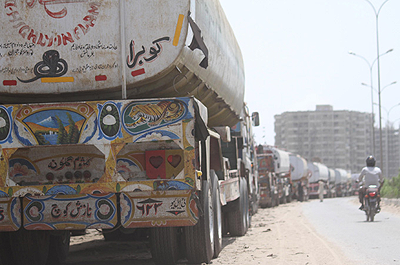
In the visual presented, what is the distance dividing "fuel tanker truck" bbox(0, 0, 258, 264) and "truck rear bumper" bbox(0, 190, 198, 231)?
0.04ft

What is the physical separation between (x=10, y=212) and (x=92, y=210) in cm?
92

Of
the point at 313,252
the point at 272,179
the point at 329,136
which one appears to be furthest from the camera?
the point at 329,136

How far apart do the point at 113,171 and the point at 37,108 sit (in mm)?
1103

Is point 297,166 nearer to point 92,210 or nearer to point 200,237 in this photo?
point 200,237

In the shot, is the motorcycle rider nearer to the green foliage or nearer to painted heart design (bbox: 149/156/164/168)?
painted heart design (bbox: 149/156/164/168)

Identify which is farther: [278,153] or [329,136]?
[329,136]

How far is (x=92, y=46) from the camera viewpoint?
23.6 ft

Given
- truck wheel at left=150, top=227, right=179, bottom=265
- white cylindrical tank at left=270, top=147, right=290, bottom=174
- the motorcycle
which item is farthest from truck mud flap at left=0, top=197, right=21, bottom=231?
white cylindrical tank at left=270, top=147, right=290, bottom=174

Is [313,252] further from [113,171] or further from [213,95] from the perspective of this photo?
[113,171]

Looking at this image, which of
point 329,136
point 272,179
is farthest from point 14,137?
point 329,136

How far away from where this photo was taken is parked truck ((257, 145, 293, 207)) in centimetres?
2944

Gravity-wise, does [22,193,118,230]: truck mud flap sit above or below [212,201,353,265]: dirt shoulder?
above

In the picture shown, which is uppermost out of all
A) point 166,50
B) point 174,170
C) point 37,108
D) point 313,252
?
point 166,50

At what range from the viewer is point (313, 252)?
945cm
